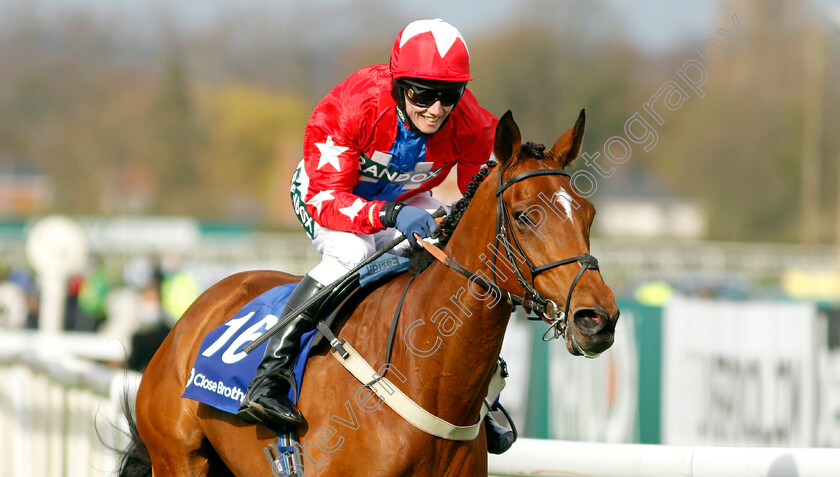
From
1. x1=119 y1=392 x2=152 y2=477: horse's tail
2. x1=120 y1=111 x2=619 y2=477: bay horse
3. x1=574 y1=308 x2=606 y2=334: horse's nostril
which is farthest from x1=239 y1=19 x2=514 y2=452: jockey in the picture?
x1=119 y1=392 x2=152 y2=477: horse's tail

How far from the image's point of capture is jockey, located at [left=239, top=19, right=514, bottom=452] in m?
3.25

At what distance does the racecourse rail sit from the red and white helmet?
5.56 ft

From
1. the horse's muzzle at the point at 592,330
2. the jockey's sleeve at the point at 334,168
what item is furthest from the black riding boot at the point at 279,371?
the horse's muzzle at the point at 592,330

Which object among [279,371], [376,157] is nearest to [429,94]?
[376,157]

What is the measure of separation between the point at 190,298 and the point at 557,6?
3266 cm

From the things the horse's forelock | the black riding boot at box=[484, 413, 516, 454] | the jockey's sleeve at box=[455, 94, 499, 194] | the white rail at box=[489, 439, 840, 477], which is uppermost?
the jockey's sleeve at box=[455, 94, 499, 194]

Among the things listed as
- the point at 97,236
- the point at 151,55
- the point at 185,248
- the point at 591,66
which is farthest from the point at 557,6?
the point at 151,55

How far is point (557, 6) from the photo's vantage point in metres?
41.1

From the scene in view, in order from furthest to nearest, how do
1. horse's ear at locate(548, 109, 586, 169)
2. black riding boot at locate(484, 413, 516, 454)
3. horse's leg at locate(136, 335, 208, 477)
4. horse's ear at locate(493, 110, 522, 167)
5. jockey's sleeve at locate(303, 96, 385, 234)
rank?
1. horse's leg at locate(136, 335, 208, 477)
2. black riding boot at locate(484, 413, 516, 454)
3. jockey's sleeve at locate(303, 96, 385, 234)
4. horse's ear at locate(548, 109, 586, 169)
5. horse's ear at locate(493, 110, 522, 167)

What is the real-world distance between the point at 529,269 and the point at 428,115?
0.84m

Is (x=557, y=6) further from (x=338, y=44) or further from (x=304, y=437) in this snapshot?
(x=304, y=437)

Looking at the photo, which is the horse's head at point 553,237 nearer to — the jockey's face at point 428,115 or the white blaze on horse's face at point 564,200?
the white blaze on horse's face at point 564,200

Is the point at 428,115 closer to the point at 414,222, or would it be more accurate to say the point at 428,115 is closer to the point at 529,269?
the point at 414,222

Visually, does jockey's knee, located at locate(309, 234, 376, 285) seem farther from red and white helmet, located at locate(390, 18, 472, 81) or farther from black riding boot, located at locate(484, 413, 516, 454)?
black riding boot, located at locate(484, 413, 516, 454)
